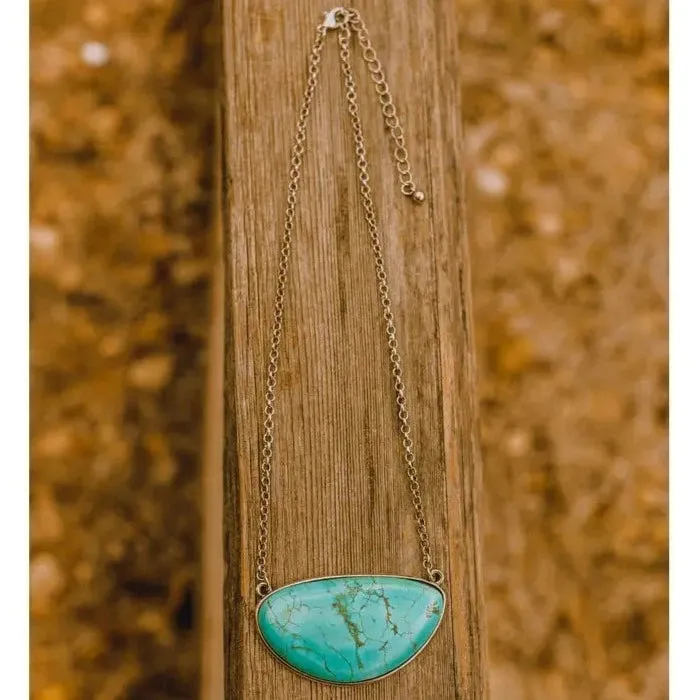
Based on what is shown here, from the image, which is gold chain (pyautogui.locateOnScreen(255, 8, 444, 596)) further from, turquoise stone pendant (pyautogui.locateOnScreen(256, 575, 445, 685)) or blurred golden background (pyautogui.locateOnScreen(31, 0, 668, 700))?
blurred golden background (pyautogui.locateOnScreen(31, 0, 668, 700))

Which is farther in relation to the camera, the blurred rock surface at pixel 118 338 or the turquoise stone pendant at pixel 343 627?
the blurred rock surface at pixel 118 338

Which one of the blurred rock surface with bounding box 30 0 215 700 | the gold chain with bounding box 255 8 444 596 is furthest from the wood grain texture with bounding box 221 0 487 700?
the blurred rock surface with bounding box 30 0 215 700

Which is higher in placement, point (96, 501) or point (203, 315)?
point (203, 315)

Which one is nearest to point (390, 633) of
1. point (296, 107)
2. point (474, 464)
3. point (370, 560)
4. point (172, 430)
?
point (370, 560)

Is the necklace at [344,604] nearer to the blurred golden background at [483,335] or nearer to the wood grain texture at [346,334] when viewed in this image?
the wood grain texture at [346,334]

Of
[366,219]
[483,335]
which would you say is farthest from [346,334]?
[483,335]

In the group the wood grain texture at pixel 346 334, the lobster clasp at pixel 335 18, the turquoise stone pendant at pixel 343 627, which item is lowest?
the turquoise stone pendant at pixel 343 627

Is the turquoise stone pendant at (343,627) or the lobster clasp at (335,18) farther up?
the lobster clasp at (335,18)

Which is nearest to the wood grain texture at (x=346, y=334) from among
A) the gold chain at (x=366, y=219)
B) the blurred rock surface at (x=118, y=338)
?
the gold chain at (x=366, y=219)

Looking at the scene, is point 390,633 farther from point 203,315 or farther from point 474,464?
point 203,315

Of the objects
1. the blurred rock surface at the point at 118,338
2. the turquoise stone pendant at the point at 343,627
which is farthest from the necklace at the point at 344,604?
the blurred rock surface at the point at 118,338
